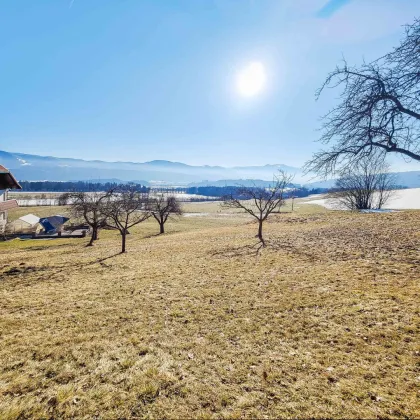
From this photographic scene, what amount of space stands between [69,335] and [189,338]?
361cm

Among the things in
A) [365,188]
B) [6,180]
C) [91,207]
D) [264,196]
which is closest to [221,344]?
[6,180]

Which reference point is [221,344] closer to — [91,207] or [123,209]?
[123,209]

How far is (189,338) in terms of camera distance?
6.58m

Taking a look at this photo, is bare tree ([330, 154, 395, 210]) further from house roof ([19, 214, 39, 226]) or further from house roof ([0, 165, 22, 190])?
house roof ([19, 214, 39, 226])

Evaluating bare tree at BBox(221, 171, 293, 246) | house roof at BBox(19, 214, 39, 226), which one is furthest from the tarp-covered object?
bare tree at BBox(221, 171, 293, 246)

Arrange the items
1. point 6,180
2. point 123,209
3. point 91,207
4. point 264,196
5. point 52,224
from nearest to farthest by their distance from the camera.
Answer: point 6,180
point 264,196
point 91,207
point 123,209
point 52,224

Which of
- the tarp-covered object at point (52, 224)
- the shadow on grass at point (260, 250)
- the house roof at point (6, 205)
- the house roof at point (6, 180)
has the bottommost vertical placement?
the tarp-covered object at point (52, 224)

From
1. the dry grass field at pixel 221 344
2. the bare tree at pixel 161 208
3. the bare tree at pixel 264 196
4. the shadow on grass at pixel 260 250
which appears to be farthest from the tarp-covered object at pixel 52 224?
the shadow on grass at pixel 260 250

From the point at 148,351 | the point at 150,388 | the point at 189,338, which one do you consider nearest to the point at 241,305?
the point at 189,338

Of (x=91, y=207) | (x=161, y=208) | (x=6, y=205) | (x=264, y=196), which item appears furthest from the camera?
(x=161, y=208)

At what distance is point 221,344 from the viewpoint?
618 centimetres

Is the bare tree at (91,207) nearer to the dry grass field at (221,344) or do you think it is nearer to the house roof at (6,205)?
the house roof at (6,205)

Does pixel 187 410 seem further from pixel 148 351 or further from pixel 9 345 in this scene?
pixel 9 345

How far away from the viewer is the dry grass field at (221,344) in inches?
169
